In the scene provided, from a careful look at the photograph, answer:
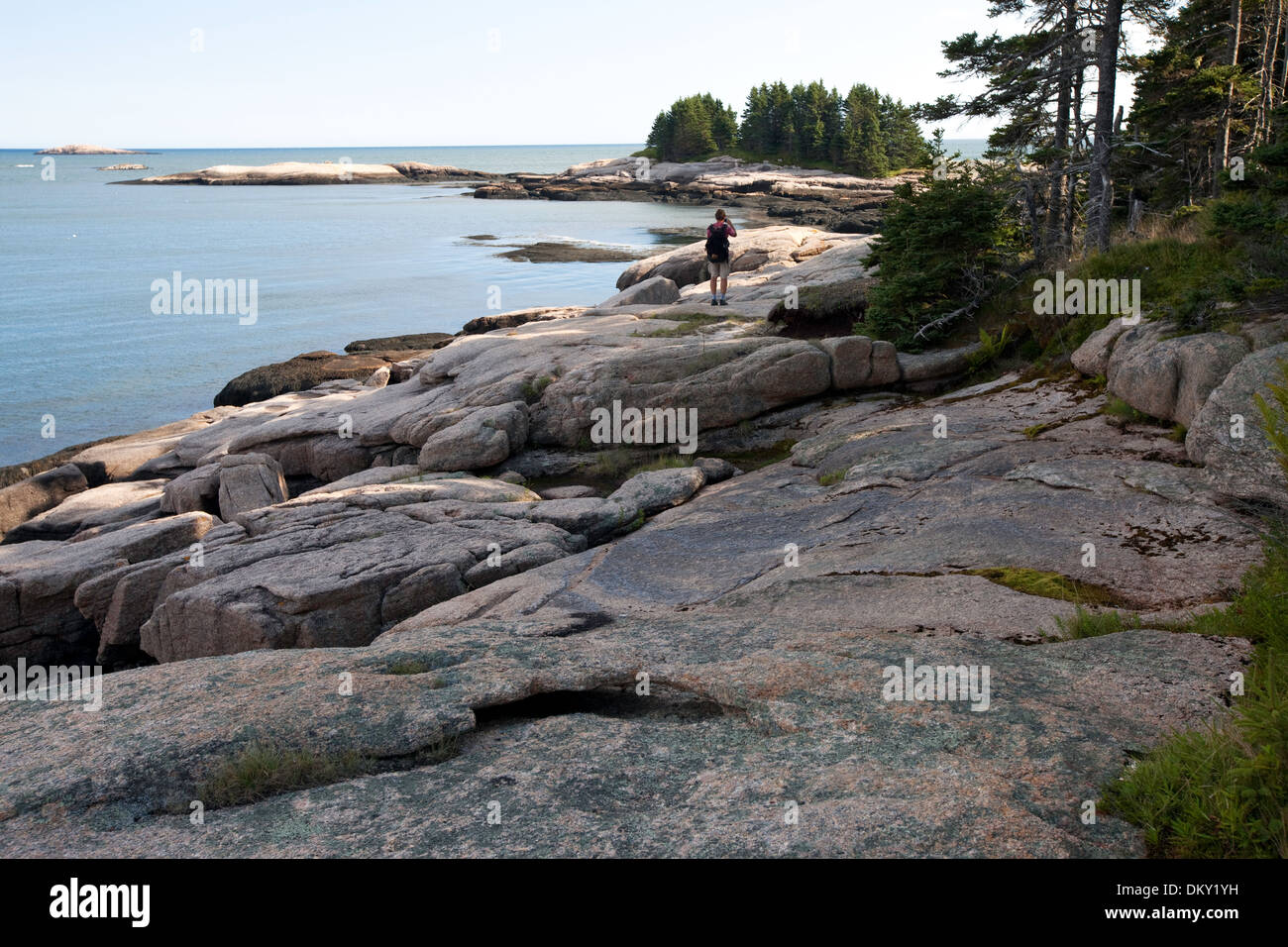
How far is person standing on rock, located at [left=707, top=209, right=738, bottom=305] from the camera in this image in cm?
2672

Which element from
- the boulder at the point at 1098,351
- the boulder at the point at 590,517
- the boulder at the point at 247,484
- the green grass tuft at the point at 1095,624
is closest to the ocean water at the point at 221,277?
the boulder at the point at 247,484

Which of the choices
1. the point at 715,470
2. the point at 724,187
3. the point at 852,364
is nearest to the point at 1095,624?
the point at 715,470

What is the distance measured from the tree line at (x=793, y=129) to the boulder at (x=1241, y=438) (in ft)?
369

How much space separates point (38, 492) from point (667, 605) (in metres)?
21.7

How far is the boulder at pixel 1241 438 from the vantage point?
957 centimetres

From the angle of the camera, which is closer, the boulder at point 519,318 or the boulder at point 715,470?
the boulder at point 715,470

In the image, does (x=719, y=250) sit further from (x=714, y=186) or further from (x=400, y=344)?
(x=714, y=186)

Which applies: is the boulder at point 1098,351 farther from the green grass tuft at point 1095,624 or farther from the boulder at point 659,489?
the green grass tuft at point 1095,624

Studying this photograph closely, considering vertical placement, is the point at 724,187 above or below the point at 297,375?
above

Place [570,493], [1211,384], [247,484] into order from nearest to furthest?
[1211,384] < [570,493] < [247,484]

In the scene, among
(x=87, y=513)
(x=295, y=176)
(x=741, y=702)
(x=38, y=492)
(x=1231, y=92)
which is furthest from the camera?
(x=295, y=176)

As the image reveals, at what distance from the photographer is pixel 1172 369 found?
1222cm
